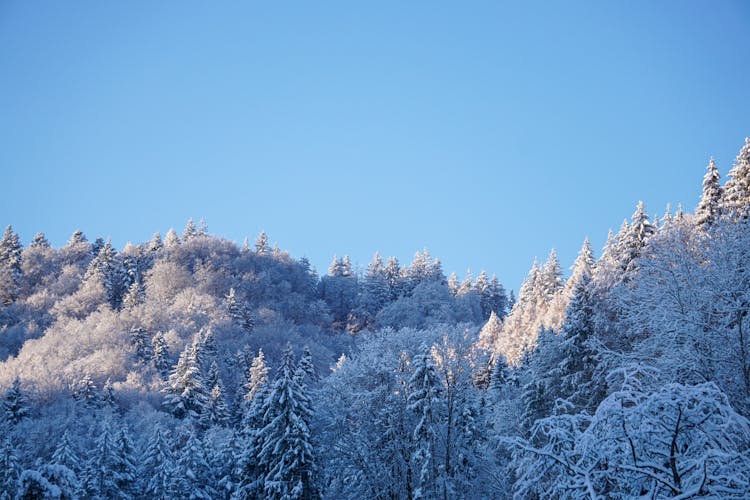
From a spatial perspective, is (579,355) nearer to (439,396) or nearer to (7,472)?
(439,396)

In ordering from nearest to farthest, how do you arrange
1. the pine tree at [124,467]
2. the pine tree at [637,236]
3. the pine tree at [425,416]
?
the pine tree at [425,416] → the pine tree at [124,467] → the pine tree at [637,236]

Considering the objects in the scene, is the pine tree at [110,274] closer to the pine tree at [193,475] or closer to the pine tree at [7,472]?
the pine tree at [193,475]

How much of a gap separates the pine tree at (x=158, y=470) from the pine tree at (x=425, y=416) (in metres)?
14.7

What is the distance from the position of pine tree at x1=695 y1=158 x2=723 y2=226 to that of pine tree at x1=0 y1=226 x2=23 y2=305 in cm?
9599

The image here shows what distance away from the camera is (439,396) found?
80.6 feet

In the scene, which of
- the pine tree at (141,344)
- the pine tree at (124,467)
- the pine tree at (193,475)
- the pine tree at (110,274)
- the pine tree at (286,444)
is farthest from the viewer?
the pine tree at (110,274)

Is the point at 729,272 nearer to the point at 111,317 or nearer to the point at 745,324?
the point at 745,324

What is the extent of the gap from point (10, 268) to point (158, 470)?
75.9 metres

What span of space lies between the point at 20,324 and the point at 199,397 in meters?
50.6

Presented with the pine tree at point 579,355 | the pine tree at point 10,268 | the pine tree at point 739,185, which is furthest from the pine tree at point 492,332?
the pine tree at point 10,268

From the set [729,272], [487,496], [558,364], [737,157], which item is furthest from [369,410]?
[737,157]

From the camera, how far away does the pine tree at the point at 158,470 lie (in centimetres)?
2912

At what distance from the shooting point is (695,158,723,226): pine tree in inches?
1185

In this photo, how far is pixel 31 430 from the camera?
3634 centimetres
